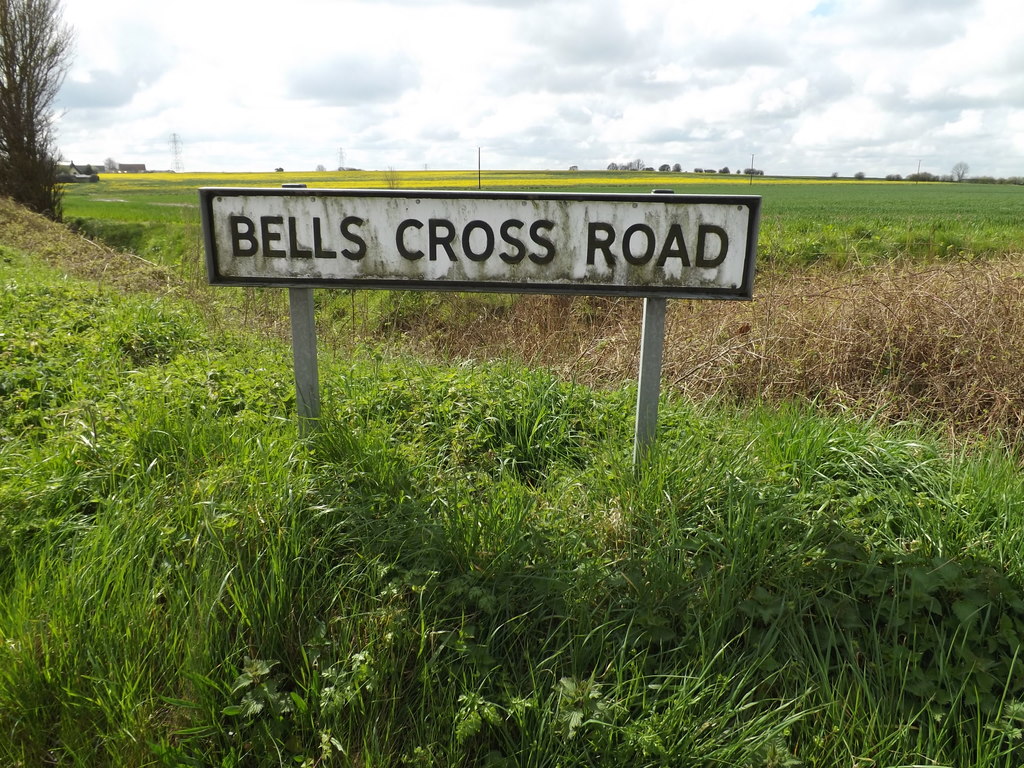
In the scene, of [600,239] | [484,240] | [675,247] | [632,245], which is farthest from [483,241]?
[675,247]

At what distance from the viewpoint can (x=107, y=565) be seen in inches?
81.0

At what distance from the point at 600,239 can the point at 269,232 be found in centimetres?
130

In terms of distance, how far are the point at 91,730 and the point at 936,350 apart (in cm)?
499

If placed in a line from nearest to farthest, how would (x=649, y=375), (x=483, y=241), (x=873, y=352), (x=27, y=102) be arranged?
(x=483, y=241)
(x=649, y=375)
(x=873, y=352)
(x=27, y=102)

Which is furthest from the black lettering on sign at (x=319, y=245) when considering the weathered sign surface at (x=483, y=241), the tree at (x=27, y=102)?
the tree at (x=27, y=102)

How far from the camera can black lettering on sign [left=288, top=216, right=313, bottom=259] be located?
264cm

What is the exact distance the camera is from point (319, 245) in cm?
265

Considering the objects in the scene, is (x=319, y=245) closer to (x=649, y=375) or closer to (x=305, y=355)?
(x=305, y=355)

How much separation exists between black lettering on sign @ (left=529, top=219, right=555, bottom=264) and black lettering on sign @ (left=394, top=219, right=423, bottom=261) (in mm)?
439

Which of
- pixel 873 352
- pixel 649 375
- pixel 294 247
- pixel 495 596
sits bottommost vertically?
pixel 495 596

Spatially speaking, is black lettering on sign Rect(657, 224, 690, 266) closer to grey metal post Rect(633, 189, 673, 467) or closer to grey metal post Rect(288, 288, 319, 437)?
grey metal post Rect(633, 189, 673, 467)

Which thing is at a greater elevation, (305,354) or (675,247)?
(675,247)

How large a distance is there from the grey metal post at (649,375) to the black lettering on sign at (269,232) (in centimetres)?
147

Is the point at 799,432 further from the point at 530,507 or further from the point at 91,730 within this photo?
the point at 91,730
